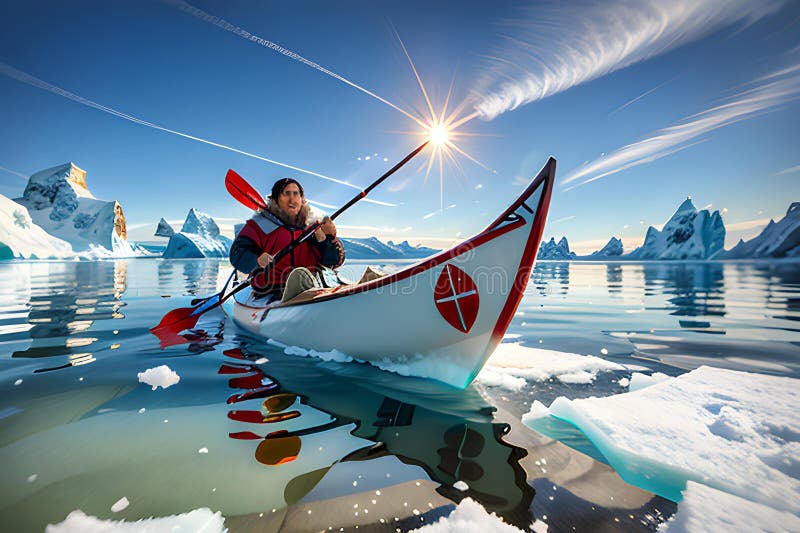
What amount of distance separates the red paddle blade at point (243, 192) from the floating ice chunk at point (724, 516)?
7300 millimetres

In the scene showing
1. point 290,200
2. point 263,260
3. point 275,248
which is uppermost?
point 290,200

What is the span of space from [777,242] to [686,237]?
1960 inches

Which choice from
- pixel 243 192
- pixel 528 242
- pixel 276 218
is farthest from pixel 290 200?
pixel 528 242

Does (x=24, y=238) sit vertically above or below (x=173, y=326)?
above

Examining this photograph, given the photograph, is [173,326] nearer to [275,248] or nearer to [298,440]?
[275,248]

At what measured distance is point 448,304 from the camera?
10.1ft

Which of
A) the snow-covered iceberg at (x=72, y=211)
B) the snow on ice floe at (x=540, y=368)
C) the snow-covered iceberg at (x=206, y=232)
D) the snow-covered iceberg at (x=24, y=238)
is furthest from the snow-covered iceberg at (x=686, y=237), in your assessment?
the snow-covered iceberg at (x=72, y=211)

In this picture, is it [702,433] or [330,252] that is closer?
[702,433]

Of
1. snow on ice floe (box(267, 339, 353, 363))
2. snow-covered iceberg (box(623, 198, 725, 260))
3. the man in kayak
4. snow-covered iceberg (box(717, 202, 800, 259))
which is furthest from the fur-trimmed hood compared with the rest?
snow-covered iceberg (box(623, 198, 725, 260))

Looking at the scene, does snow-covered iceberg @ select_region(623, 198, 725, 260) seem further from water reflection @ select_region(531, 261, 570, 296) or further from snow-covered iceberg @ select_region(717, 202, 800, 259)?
water reflection @ select_region(531, 261, 570, 296)

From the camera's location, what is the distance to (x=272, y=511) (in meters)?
1.53

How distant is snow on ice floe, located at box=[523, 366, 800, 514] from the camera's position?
1693mm

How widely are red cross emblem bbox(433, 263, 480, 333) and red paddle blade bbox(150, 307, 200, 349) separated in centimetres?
424

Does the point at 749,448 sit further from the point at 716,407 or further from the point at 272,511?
the point at 272,511
